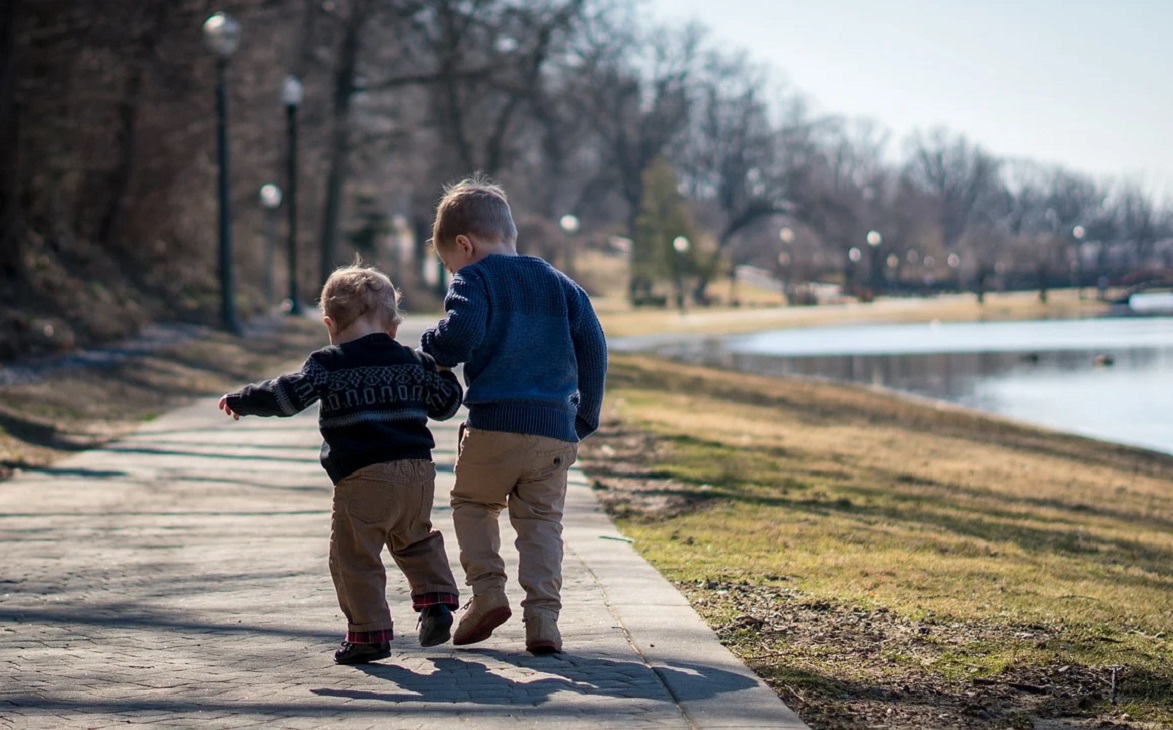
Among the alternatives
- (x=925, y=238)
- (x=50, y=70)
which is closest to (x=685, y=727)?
(x=50, y=70)

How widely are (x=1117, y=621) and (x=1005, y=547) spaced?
6.11 ft

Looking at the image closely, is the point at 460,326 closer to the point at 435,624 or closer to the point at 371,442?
the point at 371,442

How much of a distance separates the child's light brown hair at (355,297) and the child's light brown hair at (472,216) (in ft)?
0.94

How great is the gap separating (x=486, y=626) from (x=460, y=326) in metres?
1.04

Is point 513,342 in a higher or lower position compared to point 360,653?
higher

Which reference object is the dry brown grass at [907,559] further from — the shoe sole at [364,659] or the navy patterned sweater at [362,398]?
the navy patterned sweater at [362,398]

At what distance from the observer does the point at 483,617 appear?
4.68 metres

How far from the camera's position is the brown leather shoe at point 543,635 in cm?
454

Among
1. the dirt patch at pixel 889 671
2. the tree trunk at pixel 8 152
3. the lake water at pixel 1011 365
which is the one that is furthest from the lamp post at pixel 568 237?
the dirt patch at pixel 889 671

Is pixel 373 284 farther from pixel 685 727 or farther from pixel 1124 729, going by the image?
pixel 1124 729

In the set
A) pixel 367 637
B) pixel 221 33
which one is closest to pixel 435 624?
pixel 367 637

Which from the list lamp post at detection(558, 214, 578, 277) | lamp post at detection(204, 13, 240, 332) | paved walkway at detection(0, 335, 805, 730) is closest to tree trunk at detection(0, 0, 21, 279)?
lamp post at detection(204, 13, 240, 332)

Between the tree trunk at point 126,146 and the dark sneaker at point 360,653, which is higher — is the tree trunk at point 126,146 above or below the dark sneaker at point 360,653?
above

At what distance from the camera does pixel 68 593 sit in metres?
5.77
